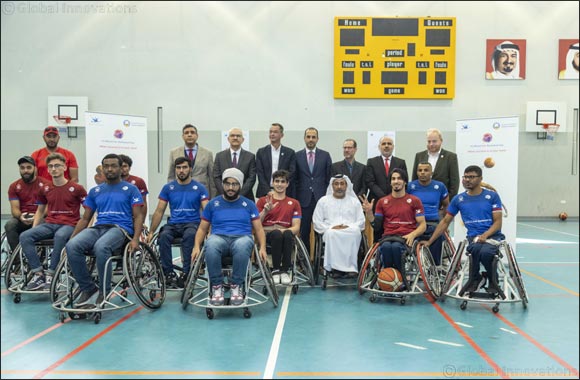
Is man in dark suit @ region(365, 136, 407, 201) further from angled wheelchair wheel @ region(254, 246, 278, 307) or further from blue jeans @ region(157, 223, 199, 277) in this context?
blue jeans @ region(157, 223, 199, 277)

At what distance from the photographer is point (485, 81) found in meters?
9.76

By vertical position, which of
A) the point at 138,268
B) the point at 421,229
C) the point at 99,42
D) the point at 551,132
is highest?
the point at 99,42

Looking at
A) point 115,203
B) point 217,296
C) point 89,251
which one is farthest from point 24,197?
point 217,296

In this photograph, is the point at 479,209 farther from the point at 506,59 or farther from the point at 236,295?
the point at 506,59

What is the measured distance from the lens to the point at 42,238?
415 centimetres

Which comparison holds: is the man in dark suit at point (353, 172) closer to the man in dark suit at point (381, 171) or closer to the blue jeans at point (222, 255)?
the man in dark suit at point (381, 171)

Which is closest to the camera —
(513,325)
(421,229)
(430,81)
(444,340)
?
(444,340)

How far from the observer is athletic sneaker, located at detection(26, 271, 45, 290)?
4.11 metres

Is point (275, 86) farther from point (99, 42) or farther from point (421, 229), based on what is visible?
point (421, 229)

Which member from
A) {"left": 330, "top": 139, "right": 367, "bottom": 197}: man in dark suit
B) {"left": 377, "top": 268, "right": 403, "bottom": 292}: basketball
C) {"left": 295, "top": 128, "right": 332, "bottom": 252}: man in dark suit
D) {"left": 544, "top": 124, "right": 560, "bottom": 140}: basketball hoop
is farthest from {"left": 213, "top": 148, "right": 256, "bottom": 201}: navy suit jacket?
{"left": 544, "top": 124, "right": 560, "bottom": 140}: basketball hoop

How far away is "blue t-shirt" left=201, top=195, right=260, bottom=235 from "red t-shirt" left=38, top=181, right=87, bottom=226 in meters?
1.15

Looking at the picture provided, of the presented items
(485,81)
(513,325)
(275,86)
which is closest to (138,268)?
(513,325)

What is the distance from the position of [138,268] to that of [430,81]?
7254 mm

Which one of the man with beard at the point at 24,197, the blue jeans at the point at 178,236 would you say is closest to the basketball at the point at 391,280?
the blue jeans at the point at 178,236
